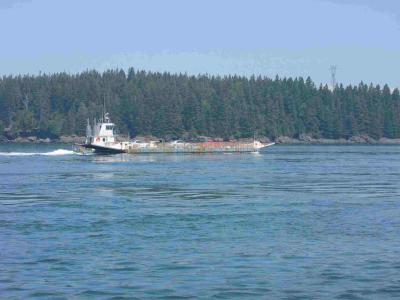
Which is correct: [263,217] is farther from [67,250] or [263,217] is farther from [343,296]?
[343,296]

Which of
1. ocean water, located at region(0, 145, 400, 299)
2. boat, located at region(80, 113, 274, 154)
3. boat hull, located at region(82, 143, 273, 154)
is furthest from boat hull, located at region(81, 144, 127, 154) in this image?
ocean water, located at region(0, 145, 400, 299)

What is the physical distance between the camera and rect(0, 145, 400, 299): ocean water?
32.3 m

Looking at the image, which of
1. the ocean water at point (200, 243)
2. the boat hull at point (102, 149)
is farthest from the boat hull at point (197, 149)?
the ocean water at point (200, 243)

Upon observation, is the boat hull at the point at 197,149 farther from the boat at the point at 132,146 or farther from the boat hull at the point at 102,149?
the boat hull at the point at 102,149

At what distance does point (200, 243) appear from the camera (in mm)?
41750

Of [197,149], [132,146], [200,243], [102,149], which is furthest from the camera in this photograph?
[197,149]

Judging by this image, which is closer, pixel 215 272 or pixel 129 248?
pixel 215 272

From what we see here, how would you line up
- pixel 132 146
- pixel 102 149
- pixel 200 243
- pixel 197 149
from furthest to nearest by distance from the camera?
pixel 197 149
pixel 132 146
pixel 102 149
pixel 200 243

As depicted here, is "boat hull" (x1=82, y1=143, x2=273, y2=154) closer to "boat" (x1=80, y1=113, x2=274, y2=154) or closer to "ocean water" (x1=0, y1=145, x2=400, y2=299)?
"boat" (x1=80, y1=113, x2=274, y2=154)

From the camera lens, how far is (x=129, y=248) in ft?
132

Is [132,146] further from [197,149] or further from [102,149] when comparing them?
[197,149]

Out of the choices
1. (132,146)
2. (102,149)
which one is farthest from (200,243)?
(132,146)

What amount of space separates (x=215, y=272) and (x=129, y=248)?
664cm

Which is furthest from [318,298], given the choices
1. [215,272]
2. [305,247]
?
[305,247]
